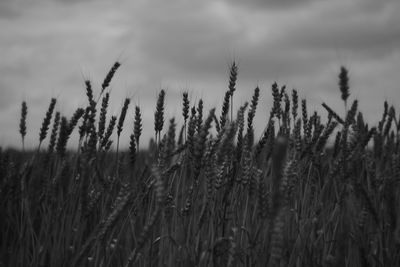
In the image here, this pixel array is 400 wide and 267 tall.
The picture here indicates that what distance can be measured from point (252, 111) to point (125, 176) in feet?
3.89

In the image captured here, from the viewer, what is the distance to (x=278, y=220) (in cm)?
184

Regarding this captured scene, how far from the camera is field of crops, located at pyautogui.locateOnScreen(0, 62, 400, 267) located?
2.45 metres

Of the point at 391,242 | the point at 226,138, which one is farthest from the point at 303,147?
the point at 226,138

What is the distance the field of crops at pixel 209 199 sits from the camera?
8.03 feet

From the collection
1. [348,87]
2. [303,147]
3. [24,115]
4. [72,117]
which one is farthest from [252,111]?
[24,115]

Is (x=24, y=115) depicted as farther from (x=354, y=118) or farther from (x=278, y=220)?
(x=278, y=220)

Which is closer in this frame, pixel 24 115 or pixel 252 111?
pixel 252 111

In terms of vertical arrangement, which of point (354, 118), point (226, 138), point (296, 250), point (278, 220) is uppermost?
point (354, 118)

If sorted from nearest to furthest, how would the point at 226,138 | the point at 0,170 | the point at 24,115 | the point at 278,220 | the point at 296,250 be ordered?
the point at 278,220
the point at 226,138
the point at 296,250
the point at 0,170
the point at 24,115

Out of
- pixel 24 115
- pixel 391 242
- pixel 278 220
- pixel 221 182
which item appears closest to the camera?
pixel 278 220

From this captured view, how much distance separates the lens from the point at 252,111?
11.5 feet

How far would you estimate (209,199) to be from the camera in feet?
8.09

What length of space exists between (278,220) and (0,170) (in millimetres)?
2180

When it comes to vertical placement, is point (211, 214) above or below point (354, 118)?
below
